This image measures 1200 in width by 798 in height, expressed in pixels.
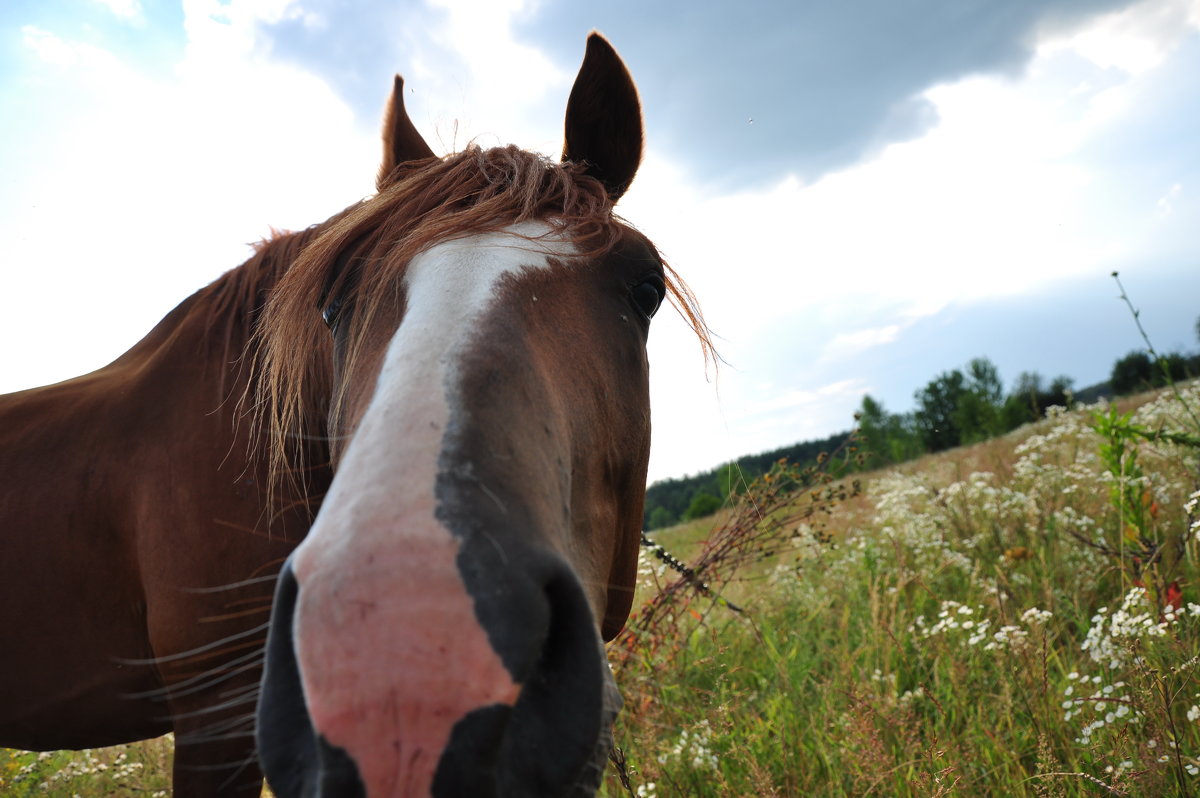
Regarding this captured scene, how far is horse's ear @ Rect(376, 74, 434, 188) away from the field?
2.03 meters

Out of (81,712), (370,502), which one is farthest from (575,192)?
(81,712)

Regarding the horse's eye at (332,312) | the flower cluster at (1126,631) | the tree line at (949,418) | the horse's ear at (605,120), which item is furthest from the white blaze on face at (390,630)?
the tree line at (949,418)

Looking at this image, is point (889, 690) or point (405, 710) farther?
point (889, 690)

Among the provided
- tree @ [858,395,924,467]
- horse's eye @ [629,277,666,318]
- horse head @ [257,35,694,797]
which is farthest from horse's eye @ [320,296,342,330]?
tree @ [858,395,924,467]

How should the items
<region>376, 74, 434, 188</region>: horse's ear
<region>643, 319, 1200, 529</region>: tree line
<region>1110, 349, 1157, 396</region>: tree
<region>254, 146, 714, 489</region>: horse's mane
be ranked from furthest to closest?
<region>1110, 349, 1157, 396</region>: tree < <region>643, 319, 1200, 529</region>: tree line < <region>376, 74, 434, 188</region>: horse's ear < <region>254, 146, 714, 489</region>: horse's mane

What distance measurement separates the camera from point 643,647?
3.74m

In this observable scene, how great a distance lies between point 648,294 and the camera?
1.90 meters

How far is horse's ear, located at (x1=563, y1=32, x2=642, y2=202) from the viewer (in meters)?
2.21

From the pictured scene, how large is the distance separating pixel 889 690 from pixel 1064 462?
4380 mm

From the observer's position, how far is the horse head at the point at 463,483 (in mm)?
778

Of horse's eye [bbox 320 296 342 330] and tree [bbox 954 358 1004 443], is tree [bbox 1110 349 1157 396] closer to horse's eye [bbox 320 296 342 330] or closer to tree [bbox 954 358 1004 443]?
tree [bbox 954 358 1004 443]

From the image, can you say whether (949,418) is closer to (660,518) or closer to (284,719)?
(660,518)

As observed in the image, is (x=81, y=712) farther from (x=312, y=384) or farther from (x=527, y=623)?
(x=527, y=623)

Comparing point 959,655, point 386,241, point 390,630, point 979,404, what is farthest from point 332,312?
point 979,404
